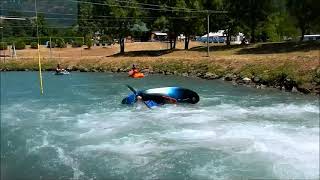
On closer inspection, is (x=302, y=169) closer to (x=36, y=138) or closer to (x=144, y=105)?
(x=36, y=138)

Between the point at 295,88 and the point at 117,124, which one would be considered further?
the point at 295,88

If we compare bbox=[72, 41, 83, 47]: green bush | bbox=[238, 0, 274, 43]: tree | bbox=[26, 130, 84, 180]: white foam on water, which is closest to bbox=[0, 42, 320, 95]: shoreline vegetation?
bbox=[238, 0, 274, 43]: tree

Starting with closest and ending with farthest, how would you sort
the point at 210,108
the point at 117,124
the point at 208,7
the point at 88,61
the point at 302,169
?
the point at 302,169 → the point at 117,124 → the point at 210,108 → the point at 88,61 → the point at 208,7

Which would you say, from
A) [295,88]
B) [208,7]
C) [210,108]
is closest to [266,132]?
[210,108]

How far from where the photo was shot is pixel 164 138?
71.4ft

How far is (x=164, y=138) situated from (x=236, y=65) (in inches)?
1071

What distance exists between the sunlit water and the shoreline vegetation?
2891 mm

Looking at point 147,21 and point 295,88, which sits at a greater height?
point 147,21

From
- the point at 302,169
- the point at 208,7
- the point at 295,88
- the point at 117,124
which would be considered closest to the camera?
the point at 302,169

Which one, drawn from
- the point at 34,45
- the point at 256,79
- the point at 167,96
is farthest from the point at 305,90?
the point at 34,45

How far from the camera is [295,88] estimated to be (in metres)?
36.2

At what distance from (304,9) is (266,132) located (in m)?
9.74

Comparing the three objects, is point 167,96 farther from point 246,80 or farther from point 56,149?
point 246,80

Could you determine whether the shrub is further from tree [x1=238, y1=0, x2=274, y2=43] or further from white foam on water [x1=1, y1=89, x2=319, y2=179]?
white foam on water [x1=1, y1=89, x2=319, y2=179]
